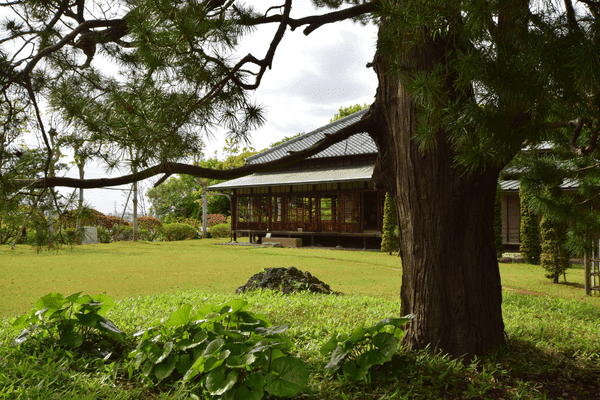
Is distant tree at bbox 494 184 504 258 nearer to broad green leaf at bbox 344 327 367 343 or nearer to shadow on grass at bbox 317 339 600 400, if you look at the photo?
shadow on grass at bbox 317 339 600 400

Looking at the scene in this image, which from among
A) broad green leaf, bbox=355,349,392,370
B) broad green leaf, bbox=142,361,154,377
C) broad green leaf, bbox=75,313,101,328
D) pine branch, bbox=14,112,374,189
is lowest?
broad green leaf, bbox=142,361,154,377

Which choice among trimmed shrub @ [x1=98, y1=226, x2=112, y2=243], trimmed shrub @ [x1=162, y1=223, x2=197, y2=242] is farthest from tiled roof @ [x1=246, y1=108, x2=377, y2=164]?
trimmed shrub @ [x1=98, y1=226, x2=112, y2=243]

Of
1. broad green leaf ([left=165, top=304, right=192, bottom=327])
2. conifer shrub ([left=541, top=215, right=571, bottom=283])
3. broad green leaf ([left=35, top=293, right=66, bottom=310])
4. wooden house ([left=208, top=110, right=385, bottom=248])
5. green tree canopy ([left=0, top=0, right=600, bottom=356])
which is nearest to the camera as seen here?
green tree canopy ([left=0, top=0, right=600, bottom=356])

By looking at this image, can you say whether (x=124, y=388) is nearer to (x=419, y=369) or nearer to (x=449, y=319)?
(x=419, y=369)

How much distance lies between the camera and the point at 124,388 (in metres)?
2.61

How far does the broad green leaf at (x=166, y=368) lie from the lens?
98.3 inches

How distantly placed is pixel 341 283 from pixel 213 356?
574cm

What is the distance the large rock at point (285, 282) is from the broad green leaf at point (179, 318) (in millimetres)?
3403

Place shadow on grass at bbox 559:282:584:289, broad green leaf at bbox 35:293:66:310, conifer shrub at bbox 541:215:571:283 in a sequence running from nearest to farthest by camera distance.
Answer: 1. broad green leaf at bbox 35:293:66:310
2. shadow on grass at bbox 559:282:584:289
3. conifer shrub at bbox 541:215:571:283

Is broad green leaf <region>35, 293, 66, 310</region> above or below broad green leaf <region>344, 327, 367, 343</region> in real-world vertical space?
above

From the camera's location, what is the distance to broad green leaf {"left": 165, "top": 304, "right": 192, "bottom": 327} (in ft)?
8.97

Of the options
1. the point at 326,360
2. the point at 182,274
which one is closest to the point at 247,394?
the point at 326,360

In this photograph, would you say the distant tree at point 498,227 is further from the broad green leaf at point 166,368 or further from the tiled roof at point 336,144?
the broad green leaf at point 166,368

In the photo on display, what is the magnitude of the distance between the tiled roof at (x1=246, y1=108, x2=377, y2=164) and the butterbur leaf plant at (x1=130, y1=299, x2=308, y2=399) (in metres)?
13.1
